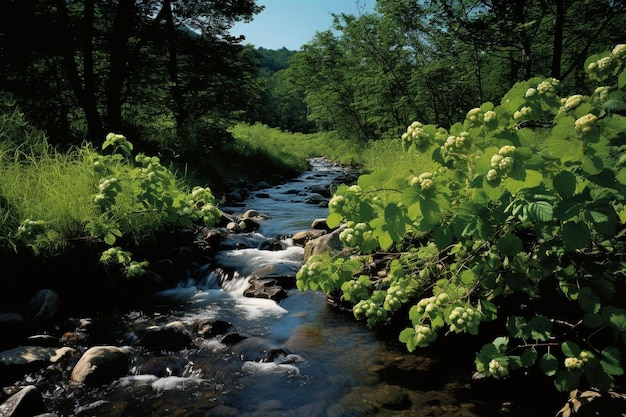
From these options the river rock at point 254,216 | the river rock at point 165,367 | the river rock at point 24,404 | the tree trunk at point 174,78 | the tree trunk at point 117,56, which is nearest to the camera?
the river rock at point 24,404

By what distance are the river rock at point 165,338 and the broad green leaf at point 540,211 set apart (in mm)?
3541

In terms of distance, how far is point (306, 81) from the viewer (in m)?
29.9

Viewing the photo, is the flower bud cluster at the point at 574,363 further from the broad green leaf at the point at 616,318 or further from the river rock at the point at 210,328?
the river rock at the point at 210,328

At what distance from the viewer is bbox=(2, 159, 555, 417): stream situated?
305 centimetres

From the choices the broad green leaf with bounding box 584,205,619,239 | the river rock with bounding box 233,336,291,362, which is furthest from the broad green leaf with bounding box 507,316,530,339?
the river rock with bounding box 233,336,291,362

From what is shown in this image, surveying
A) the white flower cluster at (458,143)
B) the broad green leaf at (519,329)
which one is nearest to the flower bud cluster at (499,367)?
the broad green leaf at (519,329)

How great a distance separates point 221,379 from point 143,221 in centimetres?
286

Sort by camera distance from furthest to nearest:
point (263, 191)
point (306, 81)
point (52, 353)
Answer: point (306, 81)
point (263, 191)
point (52, 353)

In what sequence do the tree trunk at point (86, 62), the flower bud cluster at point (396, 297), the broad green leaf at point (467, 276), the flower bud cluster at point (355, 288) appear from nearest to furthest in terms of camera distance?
the flower bud cluster at point (396, 297)
the broad green leaf at point (467, 276)
the flower bud cluster at point (355, 288)
the tree trunk at point (86, 62)

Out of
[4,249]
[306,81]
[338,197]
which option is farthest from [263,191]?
[306,81]

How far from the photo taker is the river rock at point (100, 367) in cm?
336

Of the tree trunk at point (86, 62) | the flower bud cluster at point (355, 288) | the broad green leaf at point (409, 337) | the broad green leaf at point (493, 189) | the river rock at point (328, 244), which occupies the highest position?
the tree trunk at point (86, 62)

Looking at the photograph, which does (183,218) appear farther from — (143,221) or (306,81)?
(306,81)

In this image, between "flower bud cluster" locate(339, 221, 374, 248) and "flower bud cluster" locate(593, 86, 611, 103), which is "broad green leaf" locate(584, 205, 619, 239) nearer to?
"flower bud cluster" locate(593, 86, 611, 103)
